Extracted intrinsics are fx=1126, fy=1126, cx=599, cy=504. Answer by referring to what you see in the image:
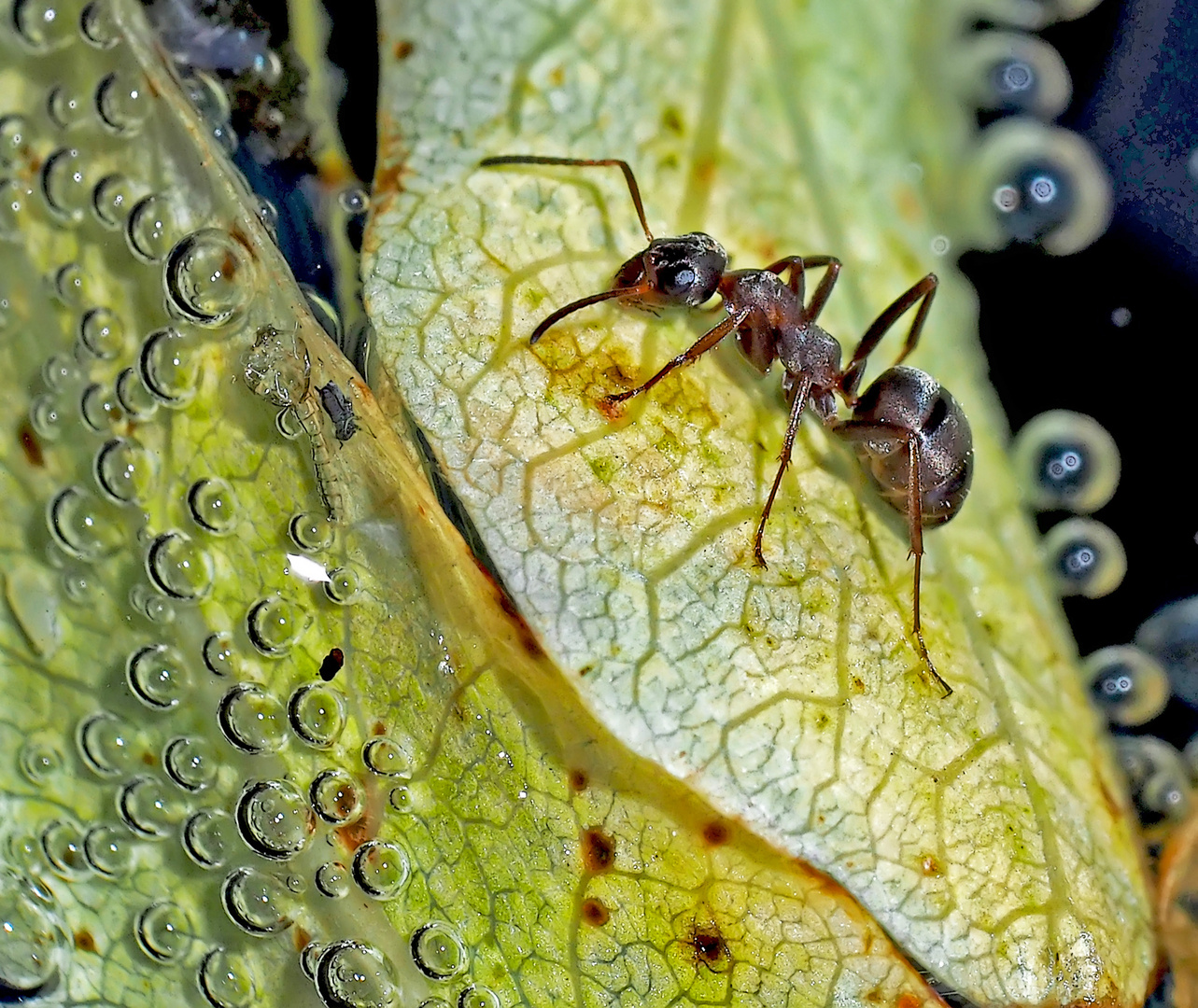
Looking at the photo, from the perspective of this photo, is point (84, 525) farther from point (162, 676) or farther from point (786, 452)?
point (786, 452)

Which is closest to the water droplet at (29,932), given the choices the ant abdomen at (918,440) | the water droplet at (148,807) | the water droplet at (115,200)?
the water droplet at (148,807)

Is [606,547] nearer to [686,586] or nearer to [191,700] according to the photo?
[686,586]

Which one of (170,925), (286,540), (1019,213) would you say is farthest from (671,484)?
(1019,213)

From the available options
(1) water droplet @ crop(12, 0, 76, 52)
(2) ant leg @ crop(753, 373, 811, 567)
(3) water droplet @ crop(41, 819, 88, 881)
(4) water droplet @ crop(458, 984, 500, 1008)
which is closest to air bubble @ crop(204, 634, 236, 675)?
(3) water droplet @ crop(41, 819, 88, 881)

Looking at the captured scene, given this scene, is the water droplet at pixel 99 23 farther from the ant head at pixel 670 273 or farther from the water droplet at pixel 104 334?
the ant head at pixel 670 273

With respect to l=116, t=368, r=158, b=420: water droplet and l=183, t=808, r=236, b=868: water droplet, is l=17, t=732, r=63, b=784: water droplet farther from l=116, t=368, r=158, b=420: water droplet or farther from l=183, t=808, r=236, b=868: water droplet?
l=116, t=368, r=158, b=420: water droplet

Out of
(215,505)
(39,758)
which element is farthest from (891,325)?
(39,758)
